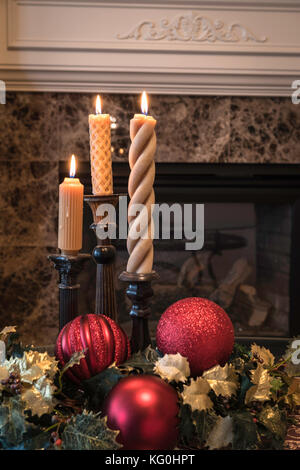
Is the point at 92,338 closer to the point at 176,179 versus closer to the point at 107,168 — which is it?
the point at 107,168

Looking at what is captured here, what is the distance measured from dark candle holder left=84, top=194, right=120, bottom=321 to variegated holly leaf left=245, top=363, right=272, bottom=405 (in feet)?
0.65

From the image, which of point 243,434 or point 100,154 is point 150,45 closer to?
point 100,154

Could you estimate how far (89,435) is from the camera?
0.38 meters

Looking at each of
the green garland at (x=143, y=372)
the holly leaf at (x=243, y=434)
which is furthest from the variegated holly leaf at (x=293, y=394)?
the holly leaf at (x=243, y=434)

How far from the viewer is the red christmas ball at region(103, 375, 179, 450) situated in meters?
0.40

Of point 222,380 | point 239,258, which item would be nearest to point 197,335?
point 222,380

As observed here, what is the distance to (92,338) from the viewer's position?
481mm

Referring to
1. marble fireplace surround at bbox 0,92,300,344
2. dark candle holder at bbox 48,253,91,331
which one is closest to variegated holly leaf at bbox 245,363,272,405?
dark candle holder at bbox 48,253,91,331

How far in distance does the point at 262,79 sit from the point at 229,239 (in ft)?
1.85

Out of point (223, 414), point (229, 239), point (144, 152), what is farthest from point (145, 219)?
point (229, 239)

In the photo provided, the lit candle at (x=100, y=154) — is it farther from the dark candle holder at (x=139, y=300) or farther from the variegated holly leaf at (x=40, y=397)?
the variegated holly leaf at (x=40, y=397)

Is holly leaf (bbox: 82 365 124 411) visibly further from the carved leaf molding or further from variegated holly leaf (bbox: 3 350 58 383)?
the carved leaf molding

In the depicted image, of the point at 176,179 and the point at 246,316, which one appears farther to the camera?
the point at 246,316
